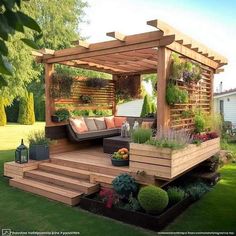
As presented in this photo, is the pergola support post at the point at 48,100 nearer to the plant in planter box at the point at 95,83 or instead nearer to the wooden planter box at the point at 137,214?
the plant in planter box at the point at 95,83

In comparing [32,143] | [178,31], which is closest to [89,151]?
[32,143]

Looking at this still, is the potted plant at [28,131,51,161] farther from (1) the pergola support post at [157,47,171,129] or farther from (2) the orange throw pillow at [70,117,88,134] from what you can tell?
(1) the pergola support post at [157,47,171,129]

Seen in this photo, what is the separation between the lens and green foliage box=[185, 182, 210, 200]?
5402mm

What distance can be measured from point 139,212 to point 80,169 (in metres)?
2.11

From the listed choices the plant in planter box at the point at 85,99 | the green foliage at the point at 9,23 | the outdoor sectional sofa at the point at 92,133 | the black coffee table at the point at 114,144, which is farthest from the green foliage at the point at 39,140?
the green foliage at the point at 9,23

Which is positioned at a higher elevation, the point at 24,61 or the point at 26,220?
the point at 24,61

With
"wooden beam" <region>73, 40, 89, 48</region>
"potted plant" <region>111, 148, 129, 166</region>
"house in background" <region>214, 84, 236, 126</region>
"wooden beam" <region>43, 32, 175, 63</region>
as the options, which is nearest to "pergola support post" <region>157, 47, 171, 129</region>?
"wooden beam" <region>43, 32, 175, 63</region>

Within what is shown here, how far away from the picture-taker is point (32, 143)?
22.4 feet

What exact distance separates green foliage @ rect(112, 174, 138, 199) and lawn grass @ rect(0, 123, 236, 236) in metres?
0.50

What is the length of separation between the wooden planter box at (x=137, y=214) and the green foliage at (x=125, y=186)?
1.03 feet

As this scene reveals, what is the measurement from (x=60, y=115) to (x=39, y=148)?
4.21 ft

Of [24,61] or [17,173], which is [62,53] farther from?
[24,61]

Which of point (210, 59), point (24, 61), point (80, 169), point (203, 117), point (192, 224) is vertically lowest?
point (192, 224)

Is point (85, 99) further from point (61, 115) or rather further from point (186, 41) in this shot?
point (186, 41)
